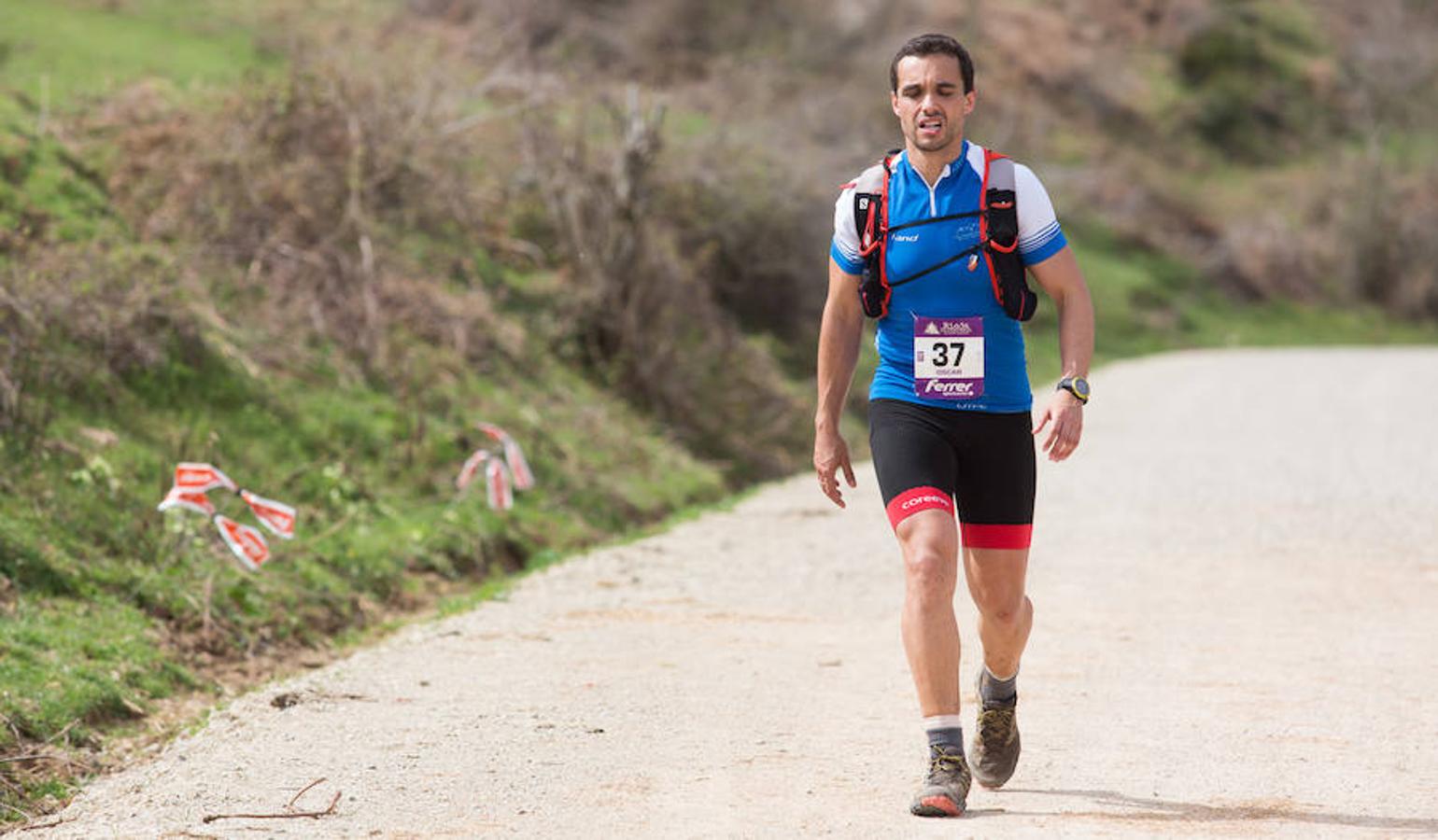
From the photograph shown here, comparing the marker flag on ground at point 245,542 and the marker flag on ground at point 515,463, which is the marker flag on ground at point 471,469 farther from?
the marker flag on ground at point 245,542

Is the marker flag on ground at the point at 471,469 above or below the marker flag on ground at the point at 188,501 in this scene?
below

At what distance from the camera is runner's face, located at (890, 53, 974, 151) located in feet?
20.1

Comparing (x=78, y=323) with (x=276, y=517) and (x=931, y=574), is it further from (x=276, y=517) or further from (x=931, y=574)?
(x=931, y=574)

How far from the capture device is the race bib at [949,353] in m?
6.11

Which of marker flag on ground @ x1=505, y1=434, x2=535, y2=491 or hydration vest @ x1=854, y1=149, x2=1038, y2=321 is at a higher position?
hydration vest @ x1=854, y1=149, x2=1038, y2=321

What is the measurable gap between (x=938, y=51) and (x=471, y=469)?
25.9ft

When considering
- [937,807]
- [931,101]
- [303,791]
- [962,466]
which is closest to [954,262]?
[931,101]

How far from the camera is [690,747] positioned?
23.5 feet

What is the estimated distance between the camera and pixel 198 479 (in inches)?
416

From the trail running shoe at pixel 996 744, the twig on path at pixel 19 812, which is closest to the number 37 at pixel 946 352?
the trail running shoe at pixel 996 744

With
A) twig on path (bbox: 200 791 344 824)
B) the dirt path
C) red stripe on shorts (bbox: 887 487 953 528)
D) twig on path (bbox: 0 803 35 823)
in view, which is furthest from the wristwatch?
twig on path (bbox: 0 803 35 823)

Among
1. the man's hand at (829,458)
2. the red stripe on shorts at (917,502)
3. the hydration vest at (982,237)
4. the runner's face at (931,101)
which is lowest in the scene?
the red stripe on shorts at (917,502)

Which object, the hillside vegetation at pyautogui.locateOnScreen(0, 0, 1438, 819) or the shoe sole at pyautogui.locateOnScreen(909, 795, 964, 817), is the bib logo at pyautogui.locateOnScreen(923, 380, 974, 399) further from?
the hillside vegetation at pyautogui.locateOnScreen(0, 0, 1438, 819)

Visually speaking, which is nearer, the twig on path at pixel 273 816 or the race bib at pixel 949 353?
the race bib at pixel 949 353
